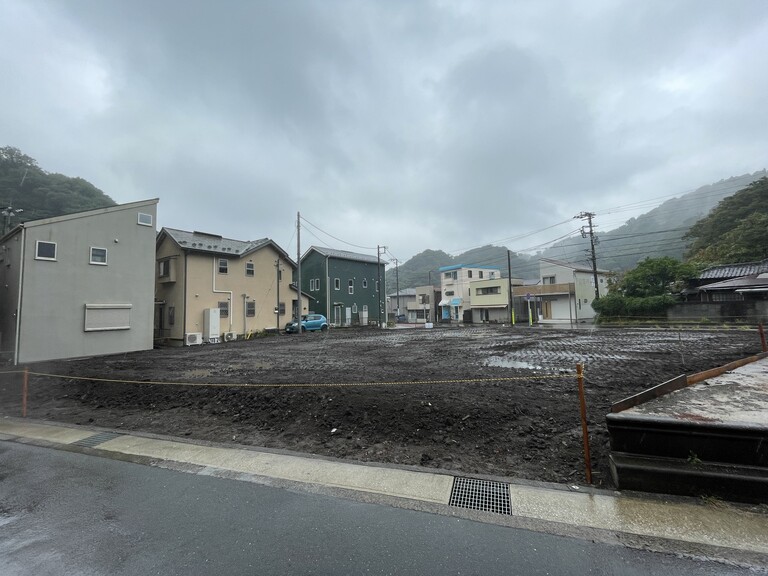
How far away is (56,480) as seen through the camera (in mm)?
4082

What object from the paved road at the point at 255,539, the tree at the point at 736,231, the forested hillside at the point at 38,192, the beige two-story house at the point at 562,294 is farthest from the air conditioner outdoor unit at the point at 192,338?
the tree at the point at 736,231

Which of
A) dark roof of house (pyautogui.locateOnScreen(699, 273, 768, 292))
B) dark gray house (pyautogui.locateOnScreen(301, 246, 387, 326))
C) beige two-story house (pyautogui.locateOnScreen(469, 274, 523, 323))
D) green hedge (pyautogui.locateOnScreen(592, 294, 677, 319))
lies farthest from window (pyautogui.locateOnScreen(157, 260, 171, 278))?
dark roof of house (pyautogui.locateOnScreen(699, 273, 768, 292))

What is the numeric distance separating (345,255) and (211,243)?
627 inches

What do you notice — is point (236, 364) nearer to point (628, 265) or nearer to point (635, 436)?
point (635, 436)

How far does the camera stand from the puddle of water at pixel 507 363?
9423 millimetres

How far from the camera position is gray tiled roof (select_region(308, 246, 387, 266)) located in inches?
1479

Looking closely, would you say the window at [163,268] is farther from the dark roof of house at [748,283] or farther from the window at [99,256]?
the dark roof of house at [748,283]

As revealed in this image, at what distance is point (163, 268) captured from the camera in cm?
2381

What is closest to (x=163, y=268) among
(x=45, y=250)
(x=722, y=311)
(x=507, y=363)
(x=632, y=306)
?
(x=45, y=250)

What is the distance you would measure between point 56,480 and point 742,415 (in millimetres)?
7792

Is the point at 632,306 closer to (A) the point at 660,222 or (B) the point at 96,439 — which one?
(B) the point at 96,439

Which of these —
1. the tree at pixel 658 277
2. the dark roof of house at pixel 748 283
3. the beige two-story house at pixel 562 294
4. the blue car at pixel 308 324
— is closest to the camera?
the dark roof of house at pixel 748 283

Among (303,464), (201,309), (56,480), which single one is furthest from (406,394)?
(201,309)

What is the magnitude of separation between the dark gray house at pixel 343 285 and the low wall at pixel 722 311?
24452mm
